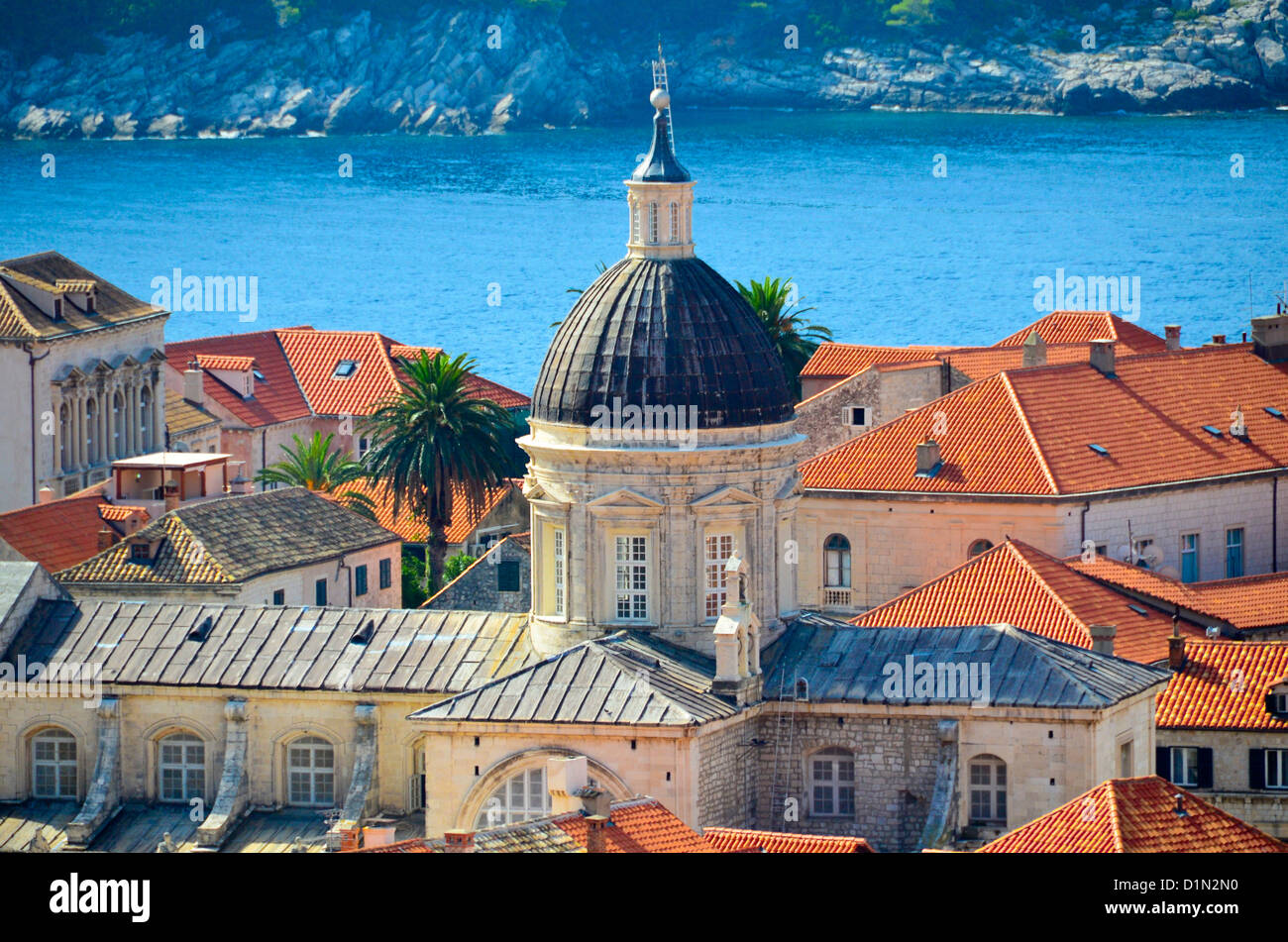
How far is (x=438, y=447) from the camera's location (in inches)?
3725

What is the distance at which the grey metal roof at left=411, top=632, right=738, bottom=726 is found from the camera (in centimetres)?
4828

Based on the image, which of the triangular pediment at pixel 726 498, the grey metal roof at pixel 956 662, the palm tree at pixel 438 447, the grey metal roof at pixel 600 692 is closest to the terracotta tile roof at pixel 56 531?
the palm tree at pixel 438 447

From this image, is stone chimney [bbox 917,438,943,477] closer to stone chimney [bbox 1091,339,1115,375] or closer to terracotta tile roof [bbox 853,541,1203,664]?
stone chimney [bbox 1091,339,1115,375]

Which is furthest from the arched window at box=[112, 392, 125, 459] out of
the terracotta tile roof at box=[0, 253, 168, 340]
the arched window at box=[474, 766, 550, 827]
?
the arched window at box=[474, 766, 550, 827]

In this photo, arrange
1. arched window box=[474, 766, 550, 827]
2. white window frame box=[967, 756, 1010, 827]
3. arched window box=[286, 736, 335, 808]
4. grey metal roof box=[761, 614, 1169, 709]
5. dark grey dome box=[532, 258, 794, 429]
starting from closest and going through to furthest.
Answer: arched window box=[474, 766, 550, 827]
grey metal roof box=[761, 614, 1169, 709]
white window frame box=[967, 756, 1010, 827]
dark grey dome box=[532, 258, 794, 429]
arched window box=[286, 736, 335, 808]

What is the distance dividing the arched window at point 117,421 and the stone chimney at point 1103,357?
36.6m

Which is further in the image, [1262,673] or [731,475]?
[1262,673]

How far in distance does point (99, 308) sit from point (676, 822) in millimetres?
69991

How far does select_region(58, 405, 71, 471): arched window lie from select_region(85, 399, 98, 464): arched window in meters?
1.70

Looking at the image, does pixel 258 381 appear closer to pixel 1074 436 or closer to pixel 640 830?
pixel 1074 436

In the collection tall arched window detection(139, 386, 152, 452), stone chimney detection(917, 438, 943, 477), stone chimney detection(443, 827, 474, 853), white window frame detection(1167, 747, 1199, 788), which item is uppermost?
tall arched window detection(139, 386, 152, 452)

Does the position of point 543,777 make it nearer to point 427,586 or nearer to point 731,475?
point 731,475
